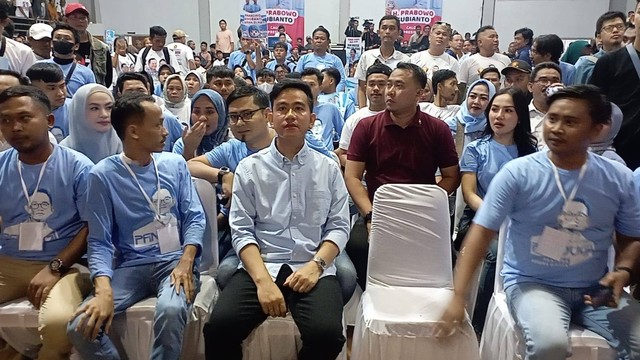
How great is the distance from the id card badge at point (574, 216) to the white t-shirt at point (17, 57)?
3561 millimetres

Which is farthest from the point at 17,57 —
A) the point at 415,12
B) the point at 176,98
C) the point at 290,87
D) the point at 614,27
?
the point at 415,12

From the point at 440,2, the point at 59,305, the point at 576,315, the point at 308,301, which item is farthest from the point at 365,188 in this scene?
the point at 440,2

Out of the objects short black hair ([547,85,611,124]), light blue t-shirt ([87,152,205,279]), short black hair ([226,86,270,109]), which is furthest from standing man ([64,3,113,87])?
short black hair ([547,85,611,124])

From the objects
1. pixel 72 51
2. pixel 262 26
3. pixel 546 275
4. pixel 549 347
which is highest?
pixel 262 26

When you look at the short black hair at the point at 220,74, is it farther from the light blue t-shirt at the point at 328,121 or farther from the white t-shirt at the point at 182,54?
the white t-shirt at the point at 182,54

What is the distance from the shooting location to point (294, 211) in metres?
2.12

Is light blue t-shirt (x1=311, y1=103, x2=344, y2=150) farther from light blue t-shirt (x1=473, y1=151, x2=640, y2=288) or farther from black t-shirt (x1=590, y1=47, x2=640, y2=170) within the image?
light blue t-shirt (x1=473, y1=151, x2=640, y2=288)

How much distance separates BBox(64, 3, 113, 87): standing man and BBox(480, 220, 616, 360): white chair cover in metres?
3.95

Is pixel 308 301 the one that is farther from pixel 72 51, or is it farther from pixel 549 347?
pixel 72 51

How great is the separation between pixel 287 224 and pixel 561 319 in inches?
43.3

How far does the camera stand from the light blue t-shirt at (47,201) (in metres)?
2.05

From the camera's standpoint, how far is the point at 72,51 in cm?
373

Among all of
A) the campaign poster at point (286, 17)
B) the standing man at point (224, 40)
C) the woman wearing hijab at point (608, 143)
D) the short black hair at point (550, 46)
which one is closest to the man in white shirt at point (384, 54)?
the short black hair at point (550, 46)

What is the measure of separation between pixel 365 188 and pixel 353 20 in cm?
908
